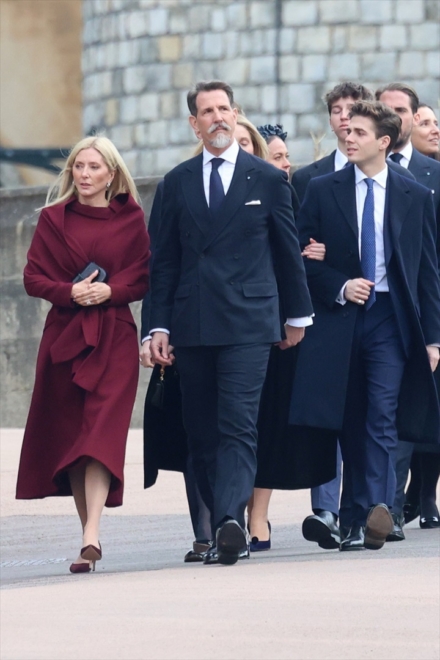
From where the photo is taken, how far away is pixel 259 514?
8.32 metres

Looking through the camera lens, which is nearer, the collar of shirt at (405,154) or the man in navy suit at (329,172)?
the man in navy suit at (329,172)

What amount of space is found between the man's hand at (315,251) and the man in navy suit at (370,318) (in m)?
0.03

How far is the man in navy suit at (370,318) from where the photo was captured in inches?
305

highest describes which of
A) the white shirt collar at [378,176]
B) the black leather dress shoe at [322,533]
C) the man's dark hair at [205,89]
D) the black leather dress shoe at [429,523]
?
the man's dark hair at [205,89]

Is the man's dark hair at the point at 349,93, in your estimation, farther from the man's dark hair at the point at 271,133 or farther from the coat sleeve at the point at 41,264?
the coat sleeve at the point at 41,264

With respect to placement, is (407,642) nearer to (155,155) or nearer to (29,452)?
(29,452)

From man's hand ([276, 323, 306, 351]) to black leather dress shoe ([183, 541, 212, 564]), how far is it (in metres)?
0.79

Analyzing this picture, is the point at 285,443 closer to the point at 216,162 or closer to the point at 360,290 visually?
the point at 360,290

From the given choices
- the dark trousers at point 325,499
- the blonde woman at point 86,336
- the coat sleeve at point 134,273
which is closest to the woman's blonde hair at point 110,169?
the blonde woman at point 86,336

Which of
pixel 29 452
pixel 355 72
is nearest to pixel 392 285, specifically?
pixel 29 452

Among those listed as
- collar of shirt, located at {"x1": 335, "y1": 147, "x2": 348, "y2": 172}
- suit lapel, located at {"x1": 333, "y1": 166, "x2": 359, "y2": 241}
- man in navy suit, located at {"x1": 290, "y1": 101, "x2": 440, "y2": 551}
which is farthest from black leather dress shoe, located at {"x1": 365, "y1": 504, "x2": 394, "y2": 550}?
collar of shirt, located at {"x1": 335, "y1": 147, "x2": 348, "y2": 172}

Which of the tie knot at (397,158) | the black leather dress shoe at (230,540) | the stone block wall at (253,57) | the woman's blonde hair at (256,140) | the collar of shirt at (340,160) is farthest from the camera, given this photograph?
the stone block wall at (253,57)

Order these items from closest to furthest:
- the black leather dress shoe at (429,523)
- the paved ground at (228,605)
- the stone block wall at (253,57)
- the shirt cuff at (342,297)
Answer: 1. the paved ground at (228,605)
2. the shirt cuff at (342,297)
3. the black leather dress shoe at (429,523)
4. the stone block wall at (253,57)

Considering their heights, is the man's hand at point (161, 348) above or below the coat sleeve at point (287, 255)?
below
